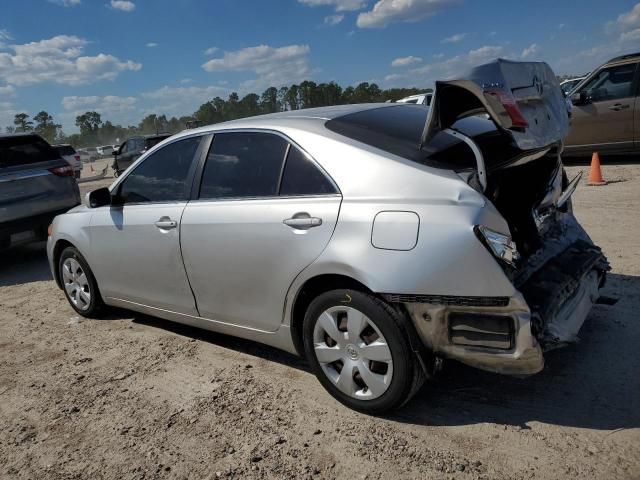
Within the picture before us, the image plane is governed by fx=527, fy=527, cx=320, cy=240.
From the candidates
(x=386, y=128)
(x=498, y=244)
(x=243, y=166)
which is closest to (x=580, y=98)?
(x=386, y=128)

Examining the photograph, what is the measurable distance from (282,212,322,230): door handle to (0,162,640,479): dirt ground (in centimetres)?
108

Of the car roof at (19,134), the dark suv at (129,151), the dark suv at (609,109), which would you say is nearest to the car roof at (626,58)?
the dark suv at (609,109)

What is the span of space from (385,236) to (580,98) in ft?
28.3

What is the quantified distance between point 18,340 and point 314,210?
3.43 m

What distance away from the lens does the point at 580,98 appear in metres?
9.62

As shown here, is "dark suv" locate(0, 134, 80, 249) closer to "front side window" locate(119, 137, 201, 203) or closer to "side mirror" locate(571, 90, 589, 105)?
"front side window" locate(119, 137, 201, 203)

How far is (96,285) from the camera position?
15.7 feet

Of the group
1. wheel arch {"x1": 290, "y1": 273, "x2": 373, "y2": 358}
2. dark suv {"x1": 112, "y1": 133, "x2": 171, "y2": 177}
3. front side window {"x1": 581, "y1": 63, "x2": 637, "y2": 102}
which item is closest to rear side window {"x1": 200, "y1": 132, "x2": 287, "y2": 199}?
wheel arch {"x1": 290, "y1": 273, "x2": 373, "y2": 358}

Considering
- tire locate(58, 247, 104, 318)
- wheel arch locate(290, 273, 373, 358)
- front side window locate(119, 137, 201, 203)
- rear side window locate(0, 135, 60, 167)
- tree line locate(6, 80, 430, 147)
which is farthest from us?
tree line locate(6, 80, 430, 147)

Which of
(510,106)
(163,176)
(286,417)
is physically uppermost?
(510,106)

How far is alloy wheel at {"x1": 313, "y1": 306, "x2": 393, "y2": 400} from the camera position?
2807 millimetres

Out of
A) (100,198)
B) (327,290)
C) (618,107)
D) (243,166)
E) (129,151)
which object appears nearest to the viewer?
(327,290)

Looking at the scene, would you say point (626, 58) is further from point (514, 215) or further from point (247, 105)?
point (247, 105)

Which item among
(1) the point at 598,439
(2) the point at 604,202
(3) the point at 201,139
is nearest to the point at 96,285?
(3) the point at 201,139
